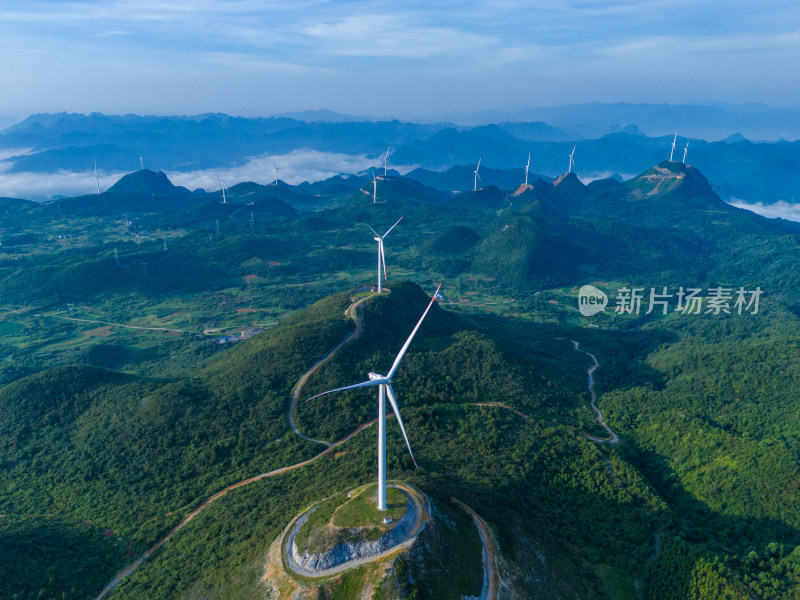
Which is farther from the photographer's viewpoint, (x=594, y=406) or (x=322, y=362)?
(x=594, y=406)

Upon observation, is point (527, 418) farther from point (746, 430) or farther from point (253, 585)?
point (253, 585)

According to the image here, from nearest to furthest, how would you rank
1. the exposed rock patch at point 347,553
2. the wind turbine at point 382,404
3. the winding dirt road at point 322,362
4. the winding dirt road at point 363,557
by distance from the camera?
1. the wind turbine at point 382,404
2. the winding dirt road at point 363,557
3. the exposed rock patch at point 347,553
4. the winding dirt road at point 322,362

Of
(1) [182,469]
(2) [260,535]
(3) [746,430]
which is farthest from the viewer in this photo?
(3) [746,430]

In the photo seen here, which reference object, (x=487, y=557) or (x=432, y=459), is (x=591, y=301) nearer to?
(x=432, y=459)

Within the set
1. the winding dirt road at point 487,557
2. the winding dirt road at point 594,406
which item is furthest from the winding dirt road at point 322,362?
the winding dirt road at point 594,406

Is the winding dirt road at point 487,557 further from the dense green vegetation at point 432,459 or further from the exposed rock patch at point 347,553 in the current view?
the exposed rock patch at point 347,553

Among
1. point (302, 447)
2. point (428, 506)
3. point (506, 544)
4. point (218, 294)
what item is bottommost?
point (218, 294)

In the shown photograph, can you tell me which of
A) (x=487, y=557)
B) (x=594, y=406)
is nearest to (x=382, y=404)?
(x=487, y=557)

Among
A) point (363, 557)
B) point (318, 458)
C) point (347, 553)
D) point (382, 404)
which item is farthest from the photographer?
point (318, 458)

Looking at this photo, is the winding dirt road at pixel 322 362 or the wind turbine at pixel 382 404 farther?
the winding dirt road at pixel 322 362

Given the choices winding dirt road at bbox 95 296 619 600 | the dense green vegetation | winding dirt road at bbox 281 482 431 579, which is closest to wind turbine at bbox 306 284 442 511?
winding dirt road at bbox 281 482 431 579

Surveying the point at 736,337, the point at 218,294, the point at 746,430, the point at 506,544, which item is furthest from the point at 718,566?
the point at 218,294
